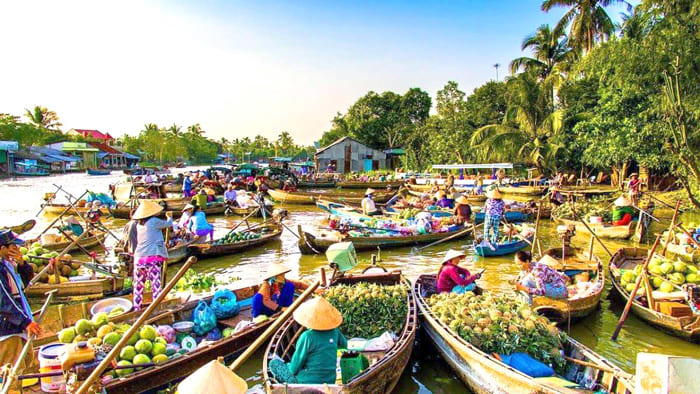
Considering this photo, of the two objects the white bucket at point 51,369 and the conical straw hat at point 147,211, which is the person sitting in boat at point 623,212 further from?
the white bucket at point 51,369

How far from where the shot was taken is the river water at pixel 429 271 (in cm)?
598

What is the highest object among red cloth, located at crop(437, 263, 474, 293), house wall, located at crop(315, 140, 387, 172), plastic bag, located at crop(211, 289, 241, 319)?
house wall, located at crop(315, 140, 387, 172)

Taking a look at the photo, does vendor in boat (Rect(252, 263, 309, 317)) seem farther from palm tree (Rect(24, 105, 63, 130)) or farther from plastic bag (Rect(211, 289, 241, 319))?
palm tree (Rect(24, 105, 63, 130))

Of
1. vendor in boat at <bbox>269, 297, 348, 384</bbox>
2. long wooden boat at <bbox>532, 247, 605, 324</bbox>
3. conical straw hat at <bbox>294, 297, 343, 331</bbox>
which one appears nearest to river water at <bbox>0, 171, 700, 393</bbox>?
long wooden boat at <bbox>532, 247, 605, 324</bbox>

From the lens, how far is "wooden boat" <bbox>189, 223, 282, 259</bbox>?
11452 millimetres

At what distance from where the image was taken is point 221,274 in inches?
431

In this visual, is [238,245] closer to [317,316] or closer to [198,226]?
[198,226]

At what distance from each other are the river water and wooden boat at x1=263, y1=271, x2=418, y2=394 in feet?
2.47

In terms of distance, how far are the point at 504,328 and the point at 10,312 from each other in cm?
515

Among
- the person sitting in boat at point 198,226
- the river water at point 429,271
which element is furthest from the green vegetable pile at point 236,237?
the river water at point 429,271

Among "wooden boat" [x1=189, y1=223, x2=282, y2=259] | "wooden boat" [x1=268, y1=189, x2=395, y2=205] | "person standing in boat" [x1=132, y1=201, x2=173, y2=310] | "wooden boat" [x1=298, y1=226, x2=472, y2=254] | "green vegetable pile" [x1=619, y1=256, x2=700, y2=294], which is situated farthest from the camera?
"wooden boat" [x1=268, y1=189, x2=395, y2=205]

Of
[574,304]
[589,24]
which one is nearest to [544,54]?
[589,24]

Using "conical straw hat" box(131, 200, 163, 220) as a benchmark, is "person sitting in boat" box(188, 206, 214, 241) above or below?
below

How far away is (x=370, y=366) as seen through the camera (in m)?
4.49
